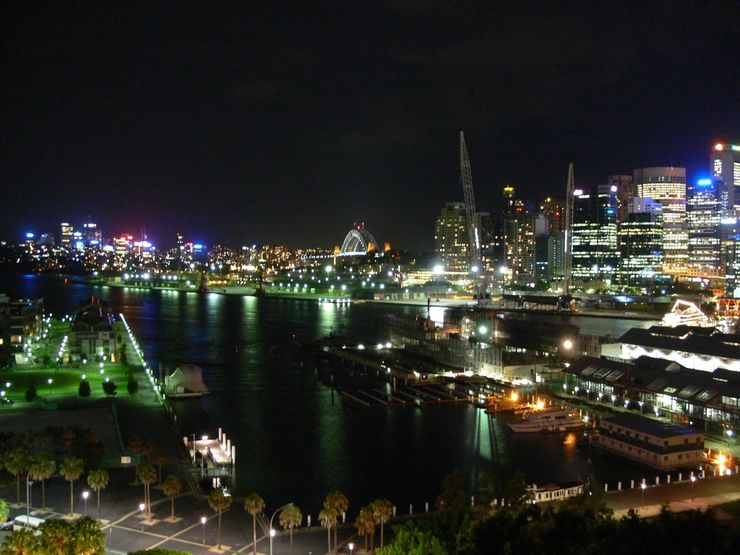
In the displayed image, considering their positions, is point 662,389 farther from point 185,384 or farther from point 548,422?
point 185,384

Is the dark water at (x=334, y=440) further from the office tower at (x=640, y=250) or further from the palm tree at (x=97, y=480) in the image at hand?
the office tower at (x=640, y=250)

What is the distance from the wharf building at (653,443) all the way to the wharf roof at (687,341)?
16.1ft

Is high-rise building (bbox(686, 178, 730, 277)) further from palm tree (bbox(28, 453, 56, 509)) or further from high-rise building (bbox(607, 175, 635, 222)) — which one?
palm tree (bbox(28, 453, 56, 509))

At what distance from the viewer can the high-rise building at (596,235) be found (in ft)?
188

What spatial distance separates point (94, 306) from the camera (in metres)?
23.5

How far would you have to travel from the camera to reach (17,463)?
831 cm

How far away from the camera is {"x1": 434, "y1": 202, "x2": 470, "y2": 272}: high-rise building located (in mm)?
74750

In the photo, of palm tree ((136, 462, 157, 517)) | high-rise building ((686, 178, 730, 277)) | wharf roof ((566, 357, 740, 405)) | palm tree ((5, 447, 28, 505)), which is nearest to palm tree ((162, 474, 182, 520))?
palm tree ((136, 462, 157, 517))

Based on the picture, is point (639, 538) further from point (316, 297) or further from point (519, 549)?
point (316, 297)

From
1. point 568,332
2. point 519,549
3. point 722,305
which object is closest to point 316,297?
point 722,305

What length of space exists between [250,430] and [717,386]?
8098 mm

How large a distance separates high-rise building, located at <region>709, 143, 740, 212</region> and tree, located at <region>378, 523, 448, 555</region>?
58110 millimetres

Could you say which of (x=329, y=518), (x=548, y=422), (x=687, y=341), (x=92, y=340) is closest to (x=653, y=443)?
(x=548, y=422)

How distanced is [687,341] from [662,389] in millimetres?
3678
